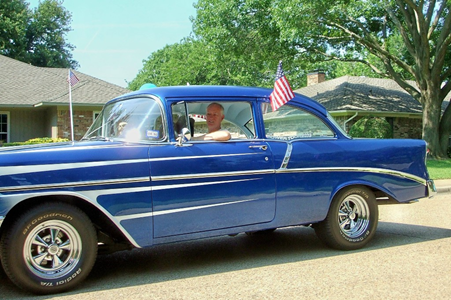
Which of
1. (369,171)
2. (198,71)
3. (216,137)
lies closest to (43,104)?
(216,137)

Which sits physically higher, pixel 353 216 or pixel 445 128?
pixel 445 128

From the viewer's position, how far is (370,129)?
24406 millimetres

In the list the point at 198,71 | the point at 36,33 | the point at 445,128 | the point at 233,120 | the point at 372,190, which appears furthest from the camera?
the point at 198,71

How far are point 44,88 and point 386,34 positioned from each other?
55.3 feet

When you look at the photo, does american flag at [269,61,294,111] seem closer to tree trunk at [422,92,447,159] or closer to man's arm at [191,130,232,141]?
man's arm at [191,130,232,141]

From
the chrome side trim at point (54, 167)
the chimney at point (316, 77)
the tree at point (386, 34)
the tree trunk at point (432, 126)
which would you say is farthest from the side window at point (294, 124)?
the chimney at point (316, 77)

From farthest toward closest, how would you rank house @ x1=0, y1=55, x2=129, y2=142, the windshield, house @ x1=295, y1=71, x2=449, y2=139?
1. house @ x1=295, y1=71, x2=449, y2=139
2. house @ x1=0, y1=55, x2=129, y2=142
3. the windshield

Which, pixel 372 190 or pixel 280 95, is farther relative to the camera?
pixel 372 190

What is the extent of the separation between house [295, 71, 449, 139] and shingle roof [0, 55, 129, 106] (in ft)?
37.5

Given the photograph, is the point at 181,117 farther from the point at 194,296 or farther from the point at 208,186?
the point at 194,296

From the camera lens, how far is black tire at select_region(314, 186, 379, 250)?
5832mm

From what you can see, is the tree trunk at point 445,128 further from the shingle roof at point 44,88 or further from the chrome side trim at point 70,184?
the chrome side trim at point 70,184

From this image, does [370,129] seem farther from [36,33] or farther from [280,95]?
[36,33]

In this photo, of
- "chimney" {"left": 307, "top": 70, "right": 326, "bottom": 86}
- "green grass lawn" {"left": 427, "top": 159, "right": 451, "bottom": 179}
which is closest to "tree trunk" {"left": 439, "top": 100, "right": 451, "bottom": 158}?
"green grass lawn" {"left": 427, "top": 159, "right": 451, "bottom": 179}
